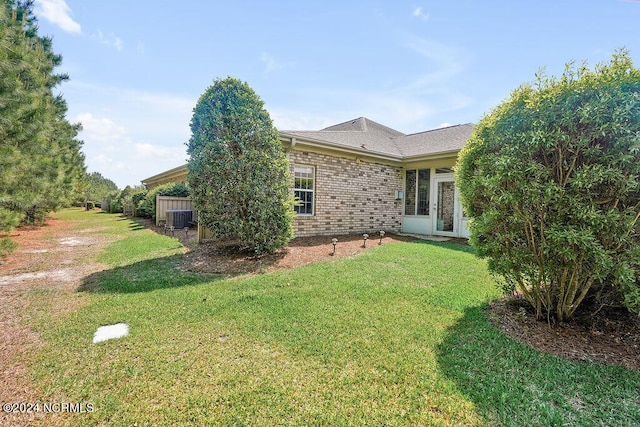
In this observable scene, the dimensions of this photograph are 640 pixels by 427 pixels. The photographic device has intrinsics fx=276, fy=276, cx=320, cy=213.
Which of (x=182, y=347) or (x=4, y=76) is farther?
(x=4, y=76)

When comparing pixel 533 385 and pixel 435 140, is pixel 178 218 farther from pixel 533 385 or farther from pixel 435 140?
pixel 533 385

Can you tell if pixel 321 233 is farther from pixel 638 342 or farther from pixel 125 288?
pixel 638 342

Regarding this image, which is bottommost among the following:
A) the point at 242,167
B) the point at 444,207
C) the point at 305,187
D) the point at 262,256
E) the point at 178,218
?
the point at 262,256

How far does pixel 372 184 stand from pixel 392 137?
18.0 ft

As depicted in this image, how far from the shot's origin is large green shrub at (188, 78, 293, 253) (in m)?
6.32

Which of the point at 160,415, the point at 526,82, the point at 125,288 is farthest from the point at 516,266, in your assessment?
the point at 125,288

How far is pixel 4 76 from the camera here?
5.55 meters

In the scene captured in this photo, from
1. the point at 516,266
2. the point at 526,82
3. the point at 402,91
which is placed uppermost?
the point at 402,91

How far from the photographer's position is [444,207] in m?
10.6

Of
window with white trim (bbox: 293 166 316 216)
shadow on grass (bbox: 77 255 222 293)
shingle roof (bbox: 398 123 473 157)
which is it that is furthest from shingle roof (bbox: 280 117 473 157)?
shadow on grass (bbox: 77 255 222 293)

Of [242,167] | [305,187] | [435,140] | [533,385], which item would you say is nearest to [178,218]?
[305,187]

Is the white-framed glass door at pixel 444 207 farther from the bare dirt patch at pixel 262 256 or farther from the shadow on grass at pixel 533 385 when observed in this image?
the shadow on grass at pixel 533 385

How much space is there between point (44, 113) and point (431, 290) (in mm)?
10587

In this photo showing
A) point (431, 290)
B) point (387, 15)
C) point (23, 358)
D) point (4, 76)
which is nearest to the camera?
point (23, 358)
